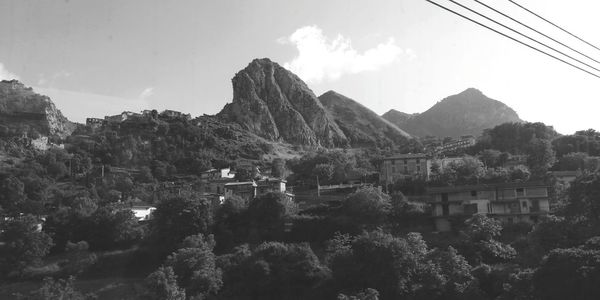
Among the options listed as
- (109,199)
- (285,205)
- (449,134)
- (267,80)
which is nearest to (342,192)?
(285,205)

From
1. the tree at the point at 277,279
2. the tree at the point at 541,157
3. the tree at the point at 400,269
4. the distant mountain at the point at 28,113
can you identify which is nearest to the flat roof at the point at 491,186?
the tree at the point at 400,269

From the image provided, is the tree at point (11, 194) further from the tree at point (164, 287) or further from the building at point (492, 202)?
the building at point (492, 202)

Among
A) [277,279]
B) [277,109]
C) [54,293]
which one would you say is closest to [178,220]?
[54,293]

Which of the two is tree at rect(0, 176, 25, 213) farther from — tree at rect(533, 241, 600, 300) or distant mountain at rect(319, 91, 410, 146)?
distant mountain at rect(319, 91, 410, 146)

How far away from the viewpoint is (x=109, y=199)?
66250 mm

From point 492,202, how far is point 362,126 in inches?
4916

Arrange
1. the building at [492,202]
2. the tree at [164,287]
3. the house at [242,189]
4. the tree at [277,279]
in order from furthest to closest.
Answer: the house at [242,189]
the building at [492,202]
the tree at [277,279]
the tree at [164,287]

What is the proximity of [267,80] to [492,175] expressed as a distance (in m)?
94.4

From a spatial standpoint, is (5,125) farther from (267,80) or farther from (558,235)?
(558,235)

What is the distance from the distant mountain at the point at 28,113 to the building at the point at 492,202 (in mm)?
97009

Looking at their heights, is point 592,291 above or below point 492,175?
below

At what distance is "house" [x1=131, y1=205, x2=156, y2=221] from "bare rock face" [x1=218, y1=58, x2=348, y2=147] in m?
71.1

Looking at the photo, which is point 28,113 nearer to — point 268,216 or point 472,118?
point 268,216

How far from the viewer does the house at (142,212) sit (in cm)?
5791
